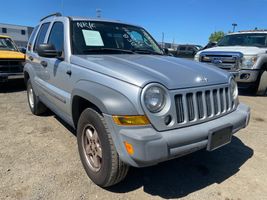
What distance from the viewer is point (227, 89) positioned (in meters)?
3.07

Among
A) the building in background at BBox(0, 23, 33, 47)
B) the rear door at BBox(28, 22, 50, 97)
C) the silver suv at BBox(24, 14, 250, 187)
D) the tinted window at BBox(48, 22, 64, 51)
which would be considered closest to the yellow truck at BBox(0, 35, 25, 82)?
the rear door at BBox(28, 22, 50, 97)

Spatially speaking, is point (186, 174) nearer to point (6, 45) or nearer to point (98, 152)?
point (98, 152)

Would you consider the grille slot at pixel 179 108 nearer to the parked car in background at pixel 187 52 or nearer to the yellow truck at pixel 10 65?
the parked car in background at pixel 187 52

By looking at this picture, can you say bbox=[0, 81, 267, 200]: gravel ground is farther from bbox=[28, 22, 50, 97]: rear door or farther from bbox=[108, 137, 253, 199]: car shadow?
bbox=[28, 22, 50, 97]: rear door

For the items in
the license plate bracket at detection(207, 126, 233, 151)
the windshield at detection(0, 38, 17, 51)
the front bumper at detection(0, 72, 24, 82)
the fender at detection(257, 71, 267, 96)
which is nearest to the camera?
the license plate bracket at detection(207, 126, 233, 151)

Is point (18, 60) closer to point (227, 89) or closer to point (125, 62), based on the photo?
point (125, 62)

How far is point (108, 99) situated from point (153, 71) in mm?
561

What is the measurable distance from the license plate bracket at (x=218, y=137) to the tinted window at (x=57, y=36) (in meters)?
2.28

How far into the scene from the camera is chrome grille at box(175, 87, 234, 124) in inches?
97.7

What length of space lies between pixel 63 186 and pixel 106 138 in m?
0.88

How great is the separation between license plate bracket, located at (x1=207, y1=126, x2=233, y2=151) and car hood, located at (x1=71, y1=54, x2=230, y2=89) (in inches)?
19.6

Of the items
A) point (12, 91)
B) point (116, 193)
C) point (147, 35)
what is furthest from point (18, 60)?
point (116, 193)

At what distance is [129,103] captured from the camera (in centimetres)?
231

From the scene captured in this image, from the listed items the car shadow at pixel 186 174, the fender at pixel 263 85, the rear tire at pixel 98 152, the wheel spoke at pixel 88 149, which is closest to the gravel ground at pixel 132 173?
the car shadow at pixel 186 174
